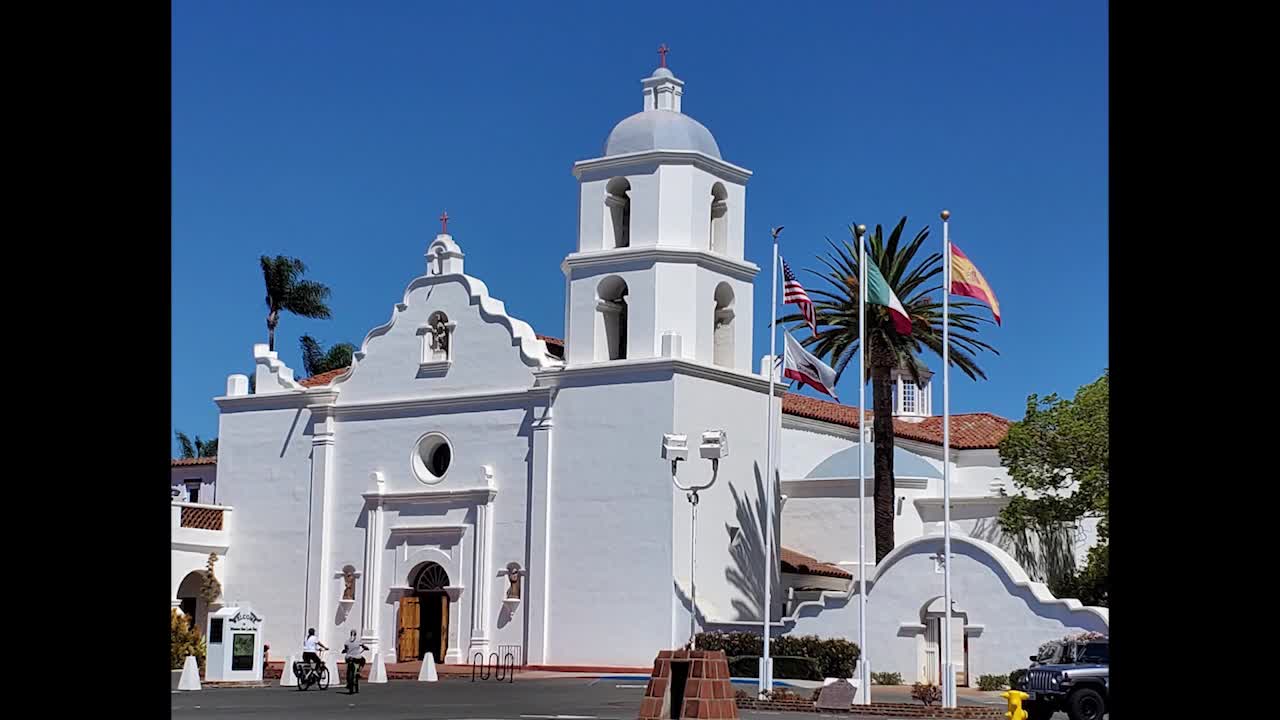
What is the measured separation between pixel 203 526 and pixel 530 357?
1097cm

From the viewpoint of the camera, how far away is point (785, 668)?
39.9m

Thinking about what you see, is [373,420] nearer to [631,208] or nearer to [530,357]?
[530,357]

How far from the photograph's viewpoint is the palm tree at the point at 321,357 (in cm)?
7531

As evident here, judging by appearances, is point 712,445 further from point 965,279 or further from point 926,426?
point 926,426

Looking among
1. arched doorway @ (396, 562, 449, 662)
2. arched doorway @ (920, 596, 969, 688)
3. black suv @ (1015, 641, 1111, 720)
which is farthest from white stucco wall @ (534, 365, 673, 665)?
black suv @ (1015, 641, 1111, 720)

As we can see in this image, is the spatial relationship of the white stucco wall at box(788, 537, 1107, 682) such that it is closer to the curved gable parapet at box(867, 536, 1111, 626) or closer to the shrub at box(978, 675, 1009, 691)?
the curved gable parapet at box(867, 536, 1111, 626)

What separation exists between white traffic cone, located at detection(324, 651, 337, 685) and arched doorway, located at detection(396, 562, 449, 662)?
185 centimetres

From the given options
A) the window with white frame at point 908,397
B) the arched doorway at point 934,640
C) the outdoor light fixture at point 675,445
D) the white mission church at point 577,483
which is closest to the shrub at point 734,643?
the white mission church at point 577,483

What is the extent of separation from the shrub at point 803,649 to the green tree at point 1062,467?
29.2 feet

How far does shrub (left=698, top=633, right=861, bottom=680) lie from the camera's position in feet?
132

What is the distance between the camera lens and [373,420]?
47.9 metres
